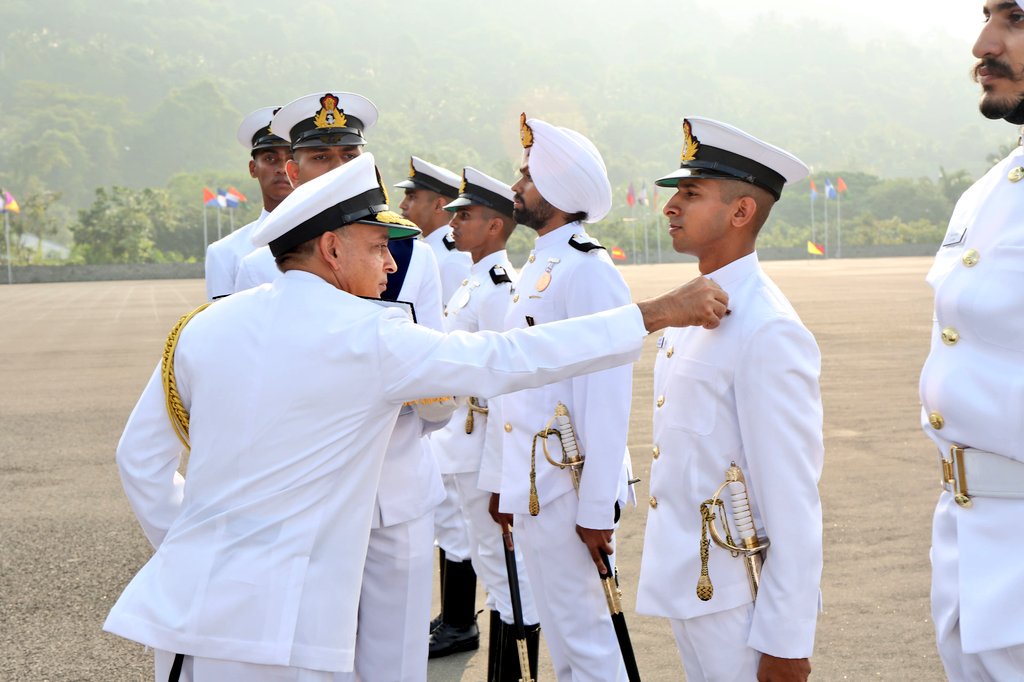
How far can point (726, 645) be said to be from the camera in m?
2.75

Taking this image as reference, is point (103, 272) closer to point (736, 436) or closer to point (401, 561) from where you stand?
point (401, 561)

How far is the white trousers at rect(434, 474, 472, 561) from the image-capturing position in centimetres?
515

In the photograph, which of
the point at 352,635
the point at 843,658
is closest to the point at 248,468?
the point at 352,635

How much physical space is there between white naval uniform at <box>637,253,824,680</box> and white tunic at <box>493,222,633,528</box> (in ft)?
1.97

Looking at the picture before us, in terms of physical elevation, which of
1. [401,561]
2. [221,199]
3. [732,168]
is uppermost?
[221,199]

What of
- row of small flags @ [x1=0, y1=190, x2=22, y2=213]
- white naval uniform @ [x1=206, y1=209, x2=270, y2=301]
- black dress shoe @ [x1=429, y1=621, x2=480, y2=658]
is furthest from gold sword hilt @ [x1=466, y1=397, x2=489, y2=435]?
row of small flags @ [x1=0, y1=190, x2=22, y2=213]

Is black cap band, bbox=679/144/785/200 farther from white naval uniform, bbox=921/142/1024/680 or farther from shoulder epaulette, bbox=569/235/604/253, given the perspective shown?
shoulder epaulette, bbox=569/235/604/253

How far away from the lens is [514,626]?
4156 millimetres

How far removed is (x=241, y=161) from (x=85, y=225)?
74258mm

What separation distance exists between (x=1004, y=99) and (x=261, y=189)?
3.34 metres

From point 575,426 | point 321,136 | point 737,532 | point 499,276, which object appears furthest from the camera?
point 499,276

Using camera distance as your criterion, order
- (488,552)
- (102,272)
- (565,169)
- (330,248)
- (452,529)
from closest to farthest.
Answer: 1. (330,248)
2. (565,169)
3. (488,552)
4. (452,529)
5. (102,272)

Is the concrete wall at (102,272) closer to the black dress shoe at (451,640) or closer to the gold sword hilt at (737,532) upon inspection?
the black dress shoe at (451,640)

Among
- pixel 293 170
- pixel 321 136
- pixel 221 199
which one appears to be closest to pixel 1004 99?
pixel 321 136
